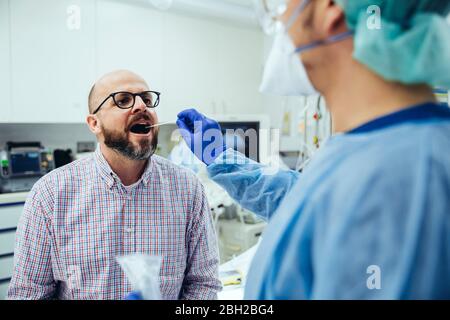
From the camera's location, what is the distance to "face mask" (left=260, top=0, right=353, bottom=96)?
2.72 ft

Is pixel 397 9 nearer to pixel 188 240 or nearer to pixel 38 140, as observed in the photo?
pixel 188 240

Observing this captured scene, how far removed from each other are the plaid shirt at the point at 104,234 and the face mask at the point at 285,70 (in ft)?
2.37

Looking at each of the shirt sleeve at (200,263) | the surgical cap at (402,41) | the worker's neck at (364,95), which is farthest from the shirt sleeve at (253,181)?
the surgical cap at (402,41)

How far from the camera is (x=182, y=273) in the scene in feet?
4.83

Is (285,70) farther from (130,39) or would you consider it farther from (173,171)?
(130,39)

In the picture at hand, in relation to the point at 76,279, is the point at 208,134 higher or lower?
higher

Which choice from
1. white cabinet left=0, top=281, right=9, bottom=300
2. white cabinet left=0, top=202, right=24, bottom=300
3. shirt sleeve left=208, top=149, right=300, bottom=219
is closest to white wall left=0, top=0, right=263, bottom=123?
white cabinet left=0, top=202, right=24, bottom=300

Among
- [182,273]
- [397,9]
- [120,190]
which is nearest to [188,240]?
[182,273]

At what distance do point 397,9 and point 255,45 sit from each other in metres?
3.72

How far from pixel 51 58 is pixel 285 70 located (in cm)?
273

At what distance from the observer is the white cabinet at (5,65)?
2.86 meters

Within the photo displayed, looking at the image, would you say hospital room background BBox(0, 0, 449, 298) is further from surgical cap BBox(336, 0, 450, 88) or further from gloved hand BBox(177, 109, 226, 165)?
surgical cap BBox(336, 0, 450, 88)

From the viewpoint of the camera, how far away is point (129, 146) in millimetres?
1449

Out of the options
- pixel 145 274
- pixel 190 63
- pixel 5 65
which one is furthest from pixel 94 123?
pixel 190 63
